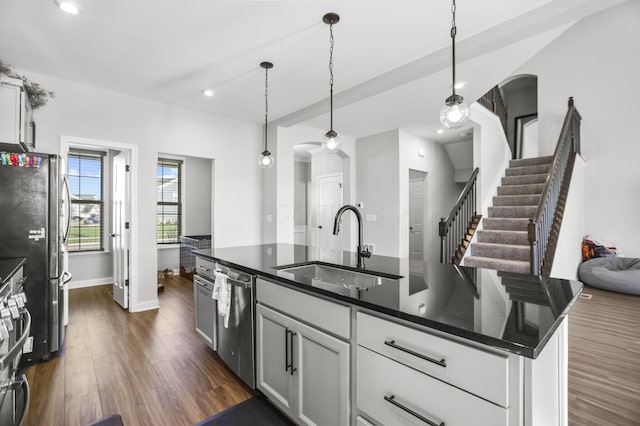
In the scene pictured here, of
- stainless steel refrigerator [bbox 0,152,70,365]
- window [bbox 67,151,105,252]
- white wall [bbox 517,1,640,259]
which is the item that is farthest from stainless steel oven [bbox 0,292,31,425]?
white wall [bbox 517,1,640,259]

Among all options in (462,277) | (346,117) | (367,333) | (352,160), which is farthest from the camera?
(352,160)

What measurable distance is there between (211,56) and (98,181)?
3810 millimetres

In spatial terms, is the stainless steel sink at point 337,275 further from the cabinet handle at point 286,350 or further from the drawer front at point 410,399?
the drawer front at point 410,399

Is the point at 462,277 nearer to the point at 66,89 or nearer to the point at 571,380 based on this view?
the point at 571,380

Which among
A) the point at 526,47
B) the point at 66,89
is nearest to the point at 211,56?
the point at 66,89

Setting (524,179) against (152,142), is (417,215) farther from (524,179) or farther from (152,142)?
(152,142)

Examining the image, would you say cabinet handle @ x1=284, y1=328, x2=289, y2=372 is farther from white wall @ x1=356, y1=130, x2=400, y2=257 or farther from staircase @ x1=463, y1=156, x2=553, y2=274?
white wall @ x1=356, y1=130, x2=400, y2=257

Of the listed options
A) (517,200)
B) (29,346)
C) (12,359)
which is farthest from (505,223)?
(29,346)

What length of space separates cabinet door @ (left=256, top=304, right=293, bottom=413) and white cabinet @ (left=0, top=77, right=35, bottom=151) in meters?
2.68

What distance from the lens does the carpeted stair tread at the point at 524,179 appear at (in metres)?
5.40

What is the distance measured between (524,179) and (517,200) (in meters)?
0.68

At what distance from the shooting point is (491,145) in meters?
5.55

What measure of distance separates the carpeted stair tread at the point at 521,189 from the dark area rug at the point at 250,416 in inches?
209

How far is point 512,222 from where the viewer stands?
4836mm
